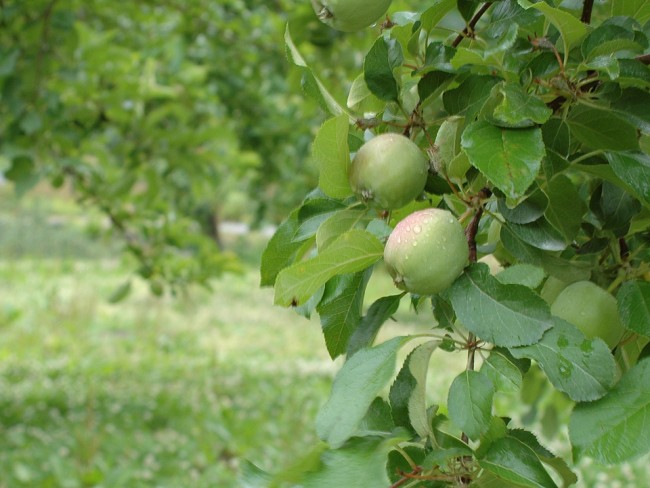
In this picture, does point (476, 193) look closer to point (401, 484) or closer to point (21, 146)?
point (401, 484)

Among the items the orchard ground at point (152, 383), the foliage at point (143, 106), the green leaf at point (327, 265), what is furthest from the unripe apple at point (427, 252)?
the orchard ground at point (152, 383)

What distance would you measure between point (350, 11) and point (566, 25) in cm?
15

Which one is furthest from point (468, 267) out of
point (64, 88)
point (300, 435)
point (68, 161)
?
point (300, 435)

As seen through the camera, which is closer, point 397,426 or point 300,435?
point 397,426

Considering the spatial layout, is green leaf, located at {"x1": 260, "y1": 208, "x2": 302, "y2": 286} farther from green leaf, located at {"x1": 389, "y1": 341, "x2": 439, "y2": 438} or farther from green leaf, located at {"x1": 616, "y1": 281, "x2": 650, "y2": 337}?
green leaf, located at {"x1": 616, "y1": 281, "x2": 650, "y2": 337}

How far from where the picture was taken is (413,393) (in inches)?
20.3

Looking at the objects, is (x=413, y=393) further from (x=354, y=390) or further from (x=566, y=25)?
(x=566, y=25)

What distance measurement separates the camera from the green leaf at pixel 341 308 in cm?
58

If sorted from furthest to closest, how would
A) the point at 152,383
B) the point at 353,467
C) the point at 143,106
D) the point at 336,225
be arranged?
the point at 152,383, the point at 143,106, the point at 336,225, the point at 353,467

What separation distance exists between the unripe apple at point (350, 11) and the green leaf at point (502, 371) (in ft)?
0.85

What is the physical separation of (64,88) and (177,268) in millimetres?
568

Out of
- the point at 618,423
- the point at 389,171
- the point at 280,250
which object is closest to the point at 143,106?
the point at 280,250

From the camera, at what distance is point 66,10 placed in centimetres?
184

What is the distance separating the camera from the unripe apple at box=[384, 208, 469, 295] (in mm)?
485
